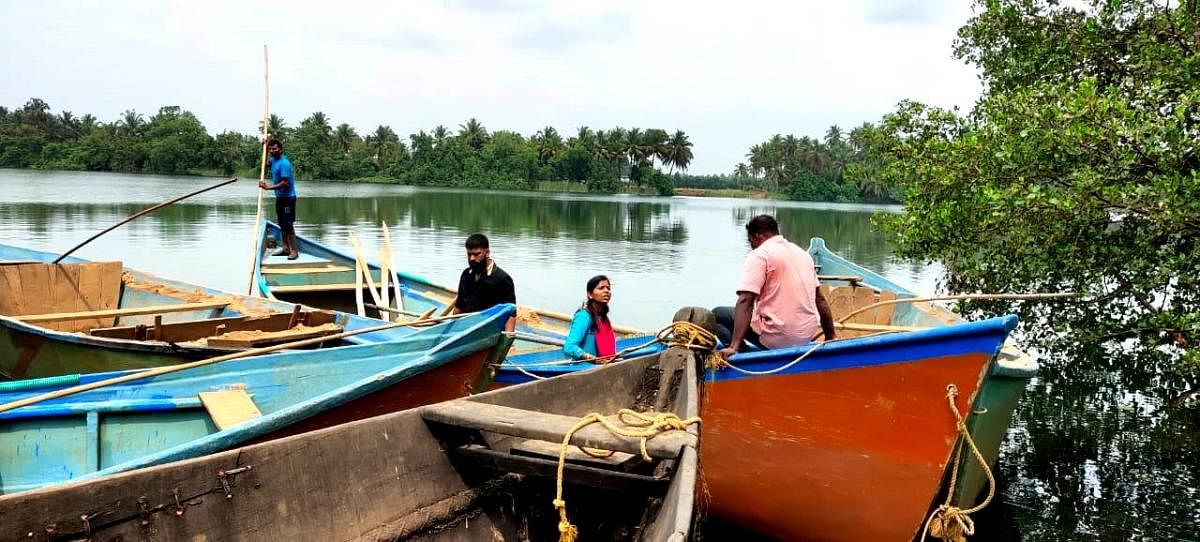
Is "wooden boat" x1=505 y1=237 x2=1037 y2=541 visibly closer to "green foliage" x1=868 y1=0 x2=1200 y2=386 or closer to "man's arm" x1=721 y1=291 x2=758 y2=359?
"man's arm" x1=721 y1=291 x2=758 y2=359

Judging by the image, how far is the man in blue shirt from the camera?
10.6m

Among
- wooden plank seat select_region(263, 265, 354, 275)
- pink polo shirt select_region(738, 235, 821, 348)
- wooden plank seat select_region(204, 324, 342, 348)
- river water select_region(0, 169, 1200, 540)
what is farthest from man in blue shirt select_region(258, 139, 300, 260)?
Result: pink polo shirt select_region(738, 235, 821, 348)

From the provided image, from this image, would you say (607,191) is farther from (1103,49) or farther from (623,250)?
(1103,49)

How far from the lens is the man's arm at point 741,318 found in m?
5.25

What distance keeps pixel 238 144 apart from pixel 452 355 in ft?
238

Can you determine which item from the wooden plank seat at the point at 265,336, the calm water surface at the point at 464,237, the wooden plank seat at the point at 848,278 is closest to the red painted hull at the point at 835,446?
the wooden plank seat at the point at 265,336

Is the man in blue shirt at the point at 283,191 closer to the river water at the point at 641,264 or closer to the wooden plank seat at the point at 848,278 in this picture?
the river water at the point at 641,264

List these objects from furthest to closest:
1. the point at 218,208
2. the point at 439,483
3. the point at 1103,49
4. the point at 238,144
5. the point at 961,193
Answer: the point at 238,144 → the point at 218,208 → the point at 1103,49 → the point at 961,193 → the point at 439,483

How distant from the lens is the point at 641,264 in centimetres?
2238

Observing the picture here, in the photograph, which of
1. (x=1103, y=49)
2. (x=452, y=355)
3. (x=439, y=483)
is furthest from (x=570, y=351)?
(x=1103, y=49)

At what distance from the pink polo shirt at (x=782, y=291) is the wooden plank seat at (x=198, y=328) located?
13.1 feet

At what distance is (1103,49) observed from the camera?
8.86 m

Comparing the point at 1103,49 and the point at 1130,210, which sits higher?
the point at 1103,49

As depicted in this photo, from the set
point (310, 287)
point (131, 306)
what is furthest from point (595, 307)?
point (131, 306)
